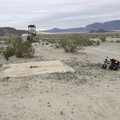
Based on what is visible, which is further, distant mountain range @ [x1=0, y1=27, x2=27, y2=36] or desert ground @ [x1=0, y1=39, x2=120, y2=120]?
distant mountain range @ [x1=0, y1=27, x2=27, y2=36]

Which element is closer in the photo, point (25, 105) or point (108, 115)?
point (108, 115)

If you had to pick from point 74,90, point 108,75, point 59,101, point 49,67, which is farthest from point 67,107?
point 49,67

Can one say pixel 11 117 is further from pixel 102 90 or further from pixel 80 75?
pixel 80 75

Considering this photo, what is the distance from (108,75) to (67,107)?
18.3 ft

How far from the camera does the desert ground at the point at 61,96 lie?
8250 mm

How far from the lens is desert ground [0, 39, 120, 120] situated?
8.25 meters

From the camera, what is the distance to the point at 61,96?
10070 mm

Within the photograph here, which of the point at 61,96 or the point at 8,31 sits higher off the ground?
the point at 61,96

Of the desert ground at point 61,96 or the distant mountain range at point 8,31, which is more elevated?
the desert ground at point 61,96

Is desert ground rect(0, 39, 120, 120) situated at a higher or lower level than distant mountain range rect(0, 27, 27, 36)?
higher

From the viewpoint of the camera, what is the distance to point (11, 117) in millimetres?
8070

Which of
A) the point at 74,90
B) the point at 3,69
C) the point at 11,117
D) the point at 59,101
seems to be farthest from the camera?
the point at 3,69

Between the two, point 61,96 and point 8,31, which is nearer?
point 61,96

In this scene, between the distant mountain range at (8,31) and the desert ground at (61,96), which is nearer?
the desert ground at (61,96)
